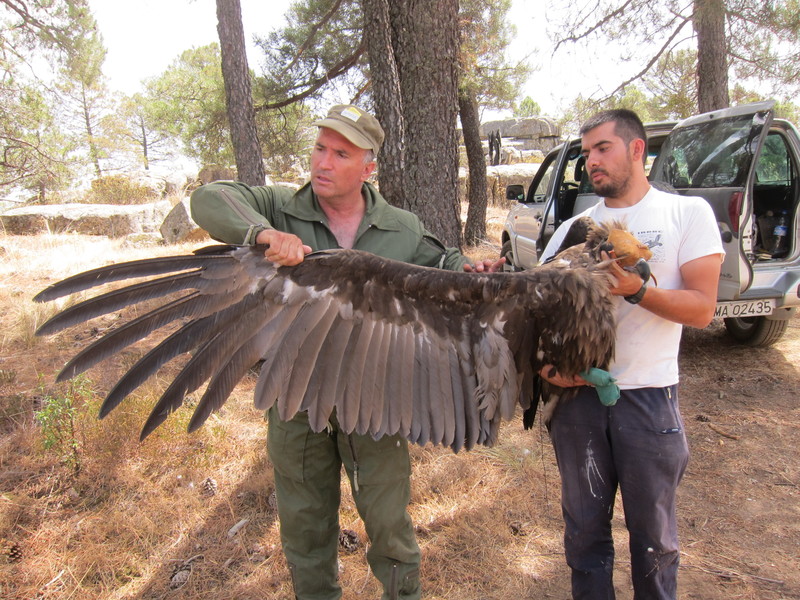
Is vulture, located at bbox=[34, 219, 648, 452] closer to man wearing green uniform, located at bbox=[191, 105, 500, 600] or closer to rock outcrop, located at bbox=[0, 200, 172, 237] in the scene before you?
man wearing green uniform, located at bbox=[191, 105, 500, 600]

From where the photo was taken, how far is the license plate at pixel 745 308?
4.55 m

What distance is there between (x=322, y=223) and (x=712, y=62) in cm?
839

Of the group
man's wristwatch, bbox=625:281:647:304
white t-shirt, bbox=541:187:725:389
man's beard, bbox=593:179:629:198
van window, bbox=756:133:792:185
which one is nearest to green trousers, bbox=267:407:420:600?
white t-shirt, bbox=541:187:725:389

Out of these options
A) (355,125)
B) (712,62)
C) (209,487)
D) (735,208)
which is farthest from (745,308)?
(712,62)

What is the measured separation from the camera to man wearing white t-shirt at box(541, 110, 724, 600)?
1985 millimetres

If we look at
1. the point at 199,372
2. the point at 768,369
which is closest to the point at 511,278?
the point at 199,372

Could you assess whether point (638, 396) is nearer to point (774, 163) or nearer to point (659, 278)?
point (659, 278)

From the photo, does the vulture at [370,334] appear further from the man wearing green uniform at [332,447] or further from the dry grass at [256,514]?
the dry grass at [256,514]

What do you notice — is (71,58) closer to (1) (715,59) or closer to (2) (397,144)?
(2) (397,144)

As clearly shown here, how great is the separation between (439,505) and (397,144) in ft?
9.53

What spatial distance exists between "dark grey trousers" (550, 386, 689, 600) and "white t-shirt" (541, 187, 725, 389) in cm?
8

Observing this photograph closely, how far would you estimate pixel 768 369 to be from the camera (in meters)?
5.25

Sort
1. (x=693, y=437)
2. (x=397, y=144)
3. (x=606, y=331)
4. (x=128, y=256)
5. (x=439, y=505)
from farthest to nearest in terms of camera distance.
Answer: (x=128, y=256) < (x=397, y=144) < (x=693, y=437) < (x=439, y=505) < (x=606, y=331)

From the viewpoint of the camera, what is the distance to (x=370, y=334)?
224cm
